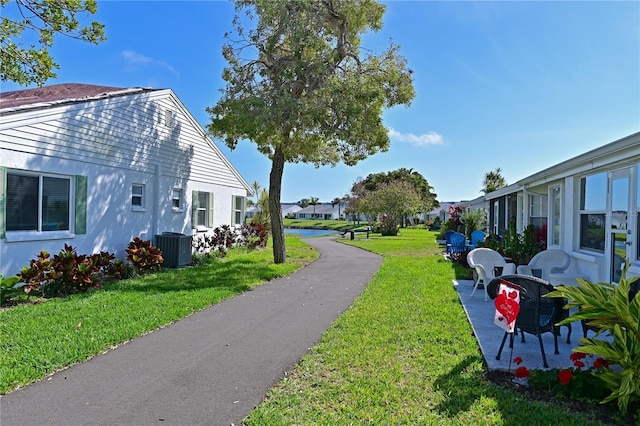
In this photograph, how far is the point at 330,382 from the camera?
4.36m

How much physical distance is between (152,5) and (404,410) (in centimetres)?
1055

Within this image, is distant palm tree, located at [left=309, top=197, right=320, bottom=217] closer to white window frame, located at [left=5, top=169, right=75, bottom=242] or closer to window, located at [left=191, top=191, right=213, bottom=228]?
window, located at [left=191, top=191, right=213, bottom=228]

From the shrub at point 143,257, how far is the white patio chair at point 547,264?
940 cm

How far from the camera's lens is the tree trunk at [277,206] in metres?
14.6

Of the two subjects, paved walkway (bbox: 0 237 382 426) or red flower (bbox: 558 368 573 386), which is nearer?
paved walkway (bbox: 0 237 382 426)

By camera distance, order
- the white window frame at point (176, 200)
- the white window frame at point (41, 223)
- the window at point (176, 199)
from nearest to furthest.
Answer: the white window frame at point (41, 223)
the white window frame at point (176, 200)
the window at point (176, 199)

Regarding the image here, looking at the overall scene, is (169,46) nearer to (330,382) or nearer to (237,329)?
(237,329)

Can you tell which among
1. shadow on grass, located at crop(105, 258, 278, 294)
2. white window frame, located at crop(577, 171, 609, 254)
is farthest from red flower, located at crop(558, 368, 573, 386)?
shadow on grass, located at crop(105, 258, 278, 294)

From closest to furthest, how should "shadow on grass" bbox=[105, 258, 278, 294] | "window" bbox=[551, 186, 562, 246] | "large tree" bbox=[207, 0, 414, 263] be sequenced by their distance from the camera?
1. "shadow on grass" bbox=[105, 258, 278, 294]
2. "window" bbox=[551, 186, 562, 246]
3. "large tree" bbox=[207, 0, 414, 263]

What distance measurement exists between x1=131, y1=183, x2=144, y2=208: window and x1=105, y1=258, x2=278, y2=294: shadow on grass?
2.48 m

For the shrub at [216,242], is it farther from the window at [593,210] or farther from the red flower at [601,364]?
the red flower at [601,364]

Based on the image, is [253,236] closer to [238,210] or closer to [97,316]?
[238,210]

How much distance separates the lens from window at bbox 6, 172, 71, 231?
8773mm

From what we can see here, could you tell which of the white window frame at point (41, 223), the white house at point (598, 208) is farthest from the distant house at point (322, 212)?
the white house at point (598, 208)
